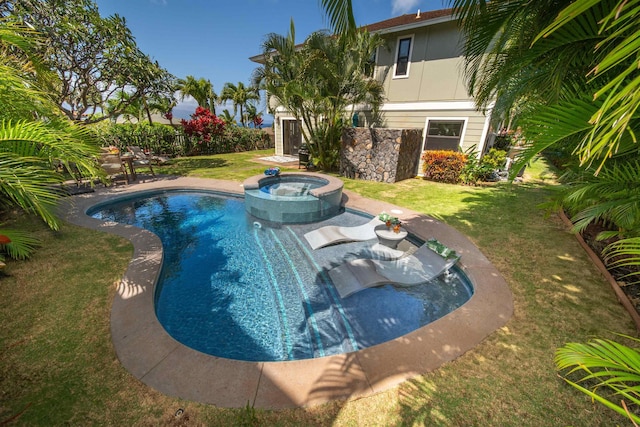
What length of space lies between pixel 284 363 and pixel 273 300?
170 cm

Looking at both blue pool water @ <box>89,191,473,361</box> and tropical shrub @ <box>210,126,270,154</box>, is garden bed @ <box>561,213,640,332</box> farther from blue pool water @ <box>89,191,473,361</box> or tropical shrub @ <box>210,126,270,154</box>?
tropical shrub @ <box>210,126,270,154</box>

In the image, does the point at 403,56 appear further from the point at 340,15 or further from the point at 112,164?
the point at 112,164

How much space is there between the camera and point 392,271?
17.5 ft

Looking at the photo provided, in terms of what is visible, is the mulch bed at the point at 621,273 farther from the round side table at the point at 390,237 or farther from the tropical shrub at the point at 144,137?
the tropical shrub at the point at 144,137

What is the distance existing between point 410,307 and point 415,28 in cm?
1243

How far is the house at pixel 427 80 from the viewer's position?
10688mm

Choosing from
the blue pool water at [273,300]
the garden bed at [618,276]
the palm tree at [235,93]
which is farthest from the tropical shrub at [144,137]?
the garden bed at [618,276]

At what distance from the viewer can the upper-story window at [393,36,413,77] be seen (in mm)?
11734

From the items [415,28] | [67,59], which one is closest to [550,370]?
[415,28]

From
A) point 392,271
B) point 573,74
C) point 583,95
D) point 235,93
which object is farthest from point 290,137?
point 583,95

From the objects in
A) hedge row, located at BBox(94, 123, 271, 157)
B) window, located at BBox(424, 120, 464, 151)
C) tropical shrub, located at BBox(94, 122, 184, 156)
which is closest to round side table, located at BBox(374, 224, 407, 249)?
window, located at BBox(424, 120, 464, 151)

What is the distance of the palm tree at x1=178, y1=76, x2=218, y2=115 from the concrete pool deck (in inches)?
1075

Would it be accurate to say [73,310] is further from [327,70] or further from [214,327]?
[327,70]

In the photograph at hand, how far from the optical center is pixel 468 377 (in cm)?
286
